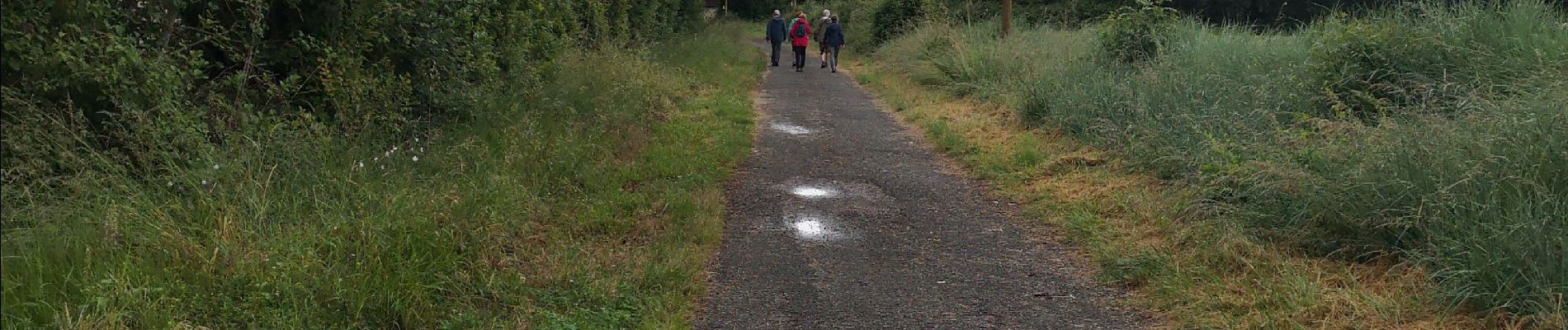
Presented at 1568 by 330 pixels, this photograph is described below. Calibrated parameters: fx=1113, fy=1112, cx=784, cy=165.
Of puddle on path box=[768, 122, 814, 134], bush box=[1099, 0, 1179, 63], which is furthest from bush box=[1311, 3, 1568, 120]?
puddle on path box=[768, 122, 814, 134]

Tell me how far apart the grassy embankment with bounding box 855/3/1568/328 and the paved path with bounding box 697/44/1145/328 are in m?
0.32

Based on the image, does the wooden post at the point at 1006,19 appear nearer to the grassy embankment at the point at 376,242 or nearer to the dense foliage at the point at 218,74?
the dense foliage at the point at 218,74

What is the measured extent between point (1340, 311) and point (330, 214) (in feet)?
13.2

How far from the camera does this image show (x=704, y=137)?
9773 millimetres

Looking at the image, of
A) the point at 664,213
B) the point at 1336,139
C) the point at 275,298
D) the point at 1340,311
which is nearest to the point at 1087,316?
the point at 1340,311

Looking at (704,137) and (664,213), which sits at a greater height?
(664,213)

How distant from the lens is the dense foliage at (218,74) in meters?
3.97

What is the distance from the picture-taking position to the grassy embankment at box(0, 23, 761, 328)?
11.8 ft

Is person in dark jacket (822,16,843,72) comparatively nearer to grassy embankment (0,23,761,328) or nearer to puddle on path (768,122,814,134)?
puddle on path (768,122,814,134)

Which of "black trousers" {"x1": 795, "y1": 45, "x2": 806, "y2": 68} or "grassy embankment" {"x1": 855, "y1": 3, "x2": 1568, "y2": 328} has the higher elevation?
"grassy embankment" {"x1": 855, "y1": 3, "x2": 1568, "y2": 328}

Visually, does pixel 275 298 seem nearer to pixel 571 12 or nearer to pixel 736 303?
pixel 736 303

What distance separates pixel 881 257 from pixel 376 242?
2382 millimetres

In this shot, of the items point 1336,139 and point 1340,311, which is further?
point 1336,139

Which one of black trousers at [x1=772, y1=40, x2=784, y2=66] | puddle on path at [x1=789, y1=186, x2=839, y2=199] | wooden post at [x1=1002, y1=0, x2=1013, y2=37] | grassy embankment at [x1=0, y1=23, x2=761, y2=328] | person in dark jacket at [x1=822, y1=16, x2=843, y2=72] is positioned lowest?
black trousers at [x1=772, y1=40, x2=784, y2=66]
